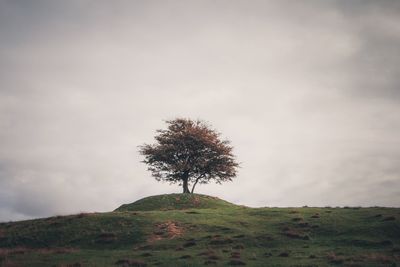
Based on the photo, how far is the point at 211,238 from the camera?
3772cm

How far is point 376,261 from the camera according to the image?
90.3ft

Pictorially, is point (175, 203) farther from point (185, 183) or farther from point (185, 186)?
point (185, 183)

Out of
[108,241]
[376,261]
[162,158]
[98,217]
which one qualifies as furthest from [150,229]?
[162,158]

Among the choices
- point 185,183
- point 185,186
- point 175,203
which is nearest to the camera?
point 175,203

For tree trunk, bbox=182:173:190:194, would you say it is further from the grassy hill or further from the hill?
the grassy hill

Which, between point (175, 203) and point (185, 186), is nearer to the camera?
point (175, 203)

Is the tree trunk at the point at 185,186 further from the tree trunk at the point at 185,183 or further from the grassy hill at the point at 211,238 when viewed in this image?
the grassy hill at the point at 211,238

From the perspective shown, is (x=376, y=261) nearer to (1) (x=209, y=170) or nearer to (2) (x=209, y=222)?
(2) (x=209, y=222)

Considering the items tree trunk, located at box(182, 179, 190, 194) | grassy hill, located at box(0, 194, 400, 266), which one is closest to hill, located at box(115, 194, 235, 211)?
tree trunk, located at box(182, 179, 190, 194)

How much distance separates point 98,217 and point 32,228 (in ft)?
24.4

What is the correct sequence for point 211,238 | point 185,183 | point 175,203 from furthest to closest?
point 185,183 → point 175,203 → point 211,238

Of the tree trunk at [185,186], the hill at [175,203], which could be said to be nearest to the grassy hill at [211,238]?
the hill at [175,203]

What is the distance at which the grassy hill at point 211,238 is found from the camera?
29.8 m

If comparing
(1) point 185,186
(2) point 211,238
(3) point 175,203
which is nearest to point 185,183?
(1) point 185,186
